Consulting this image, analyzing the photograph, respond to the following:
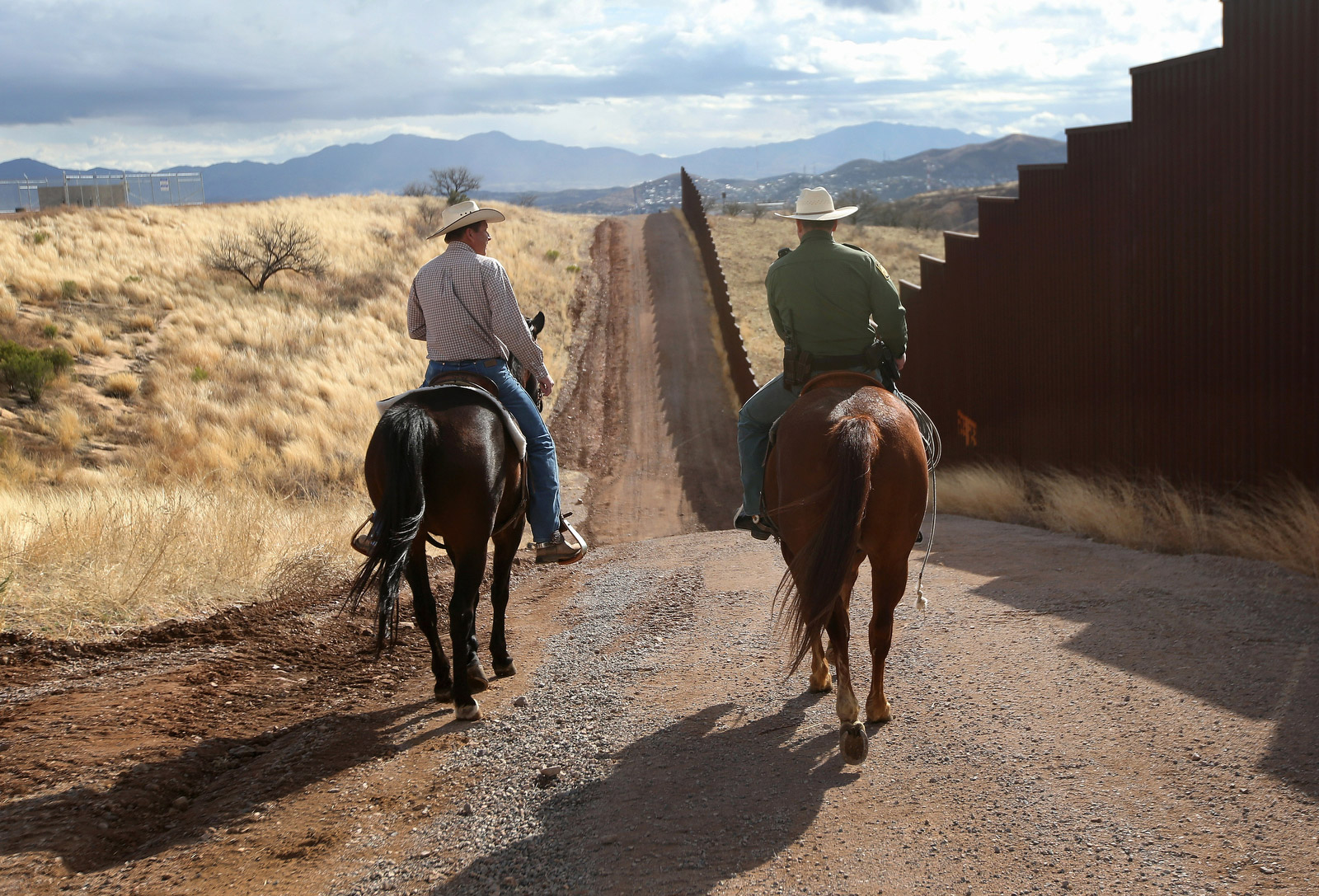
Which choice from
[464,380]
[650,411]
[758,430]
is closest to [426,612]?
[464,380]

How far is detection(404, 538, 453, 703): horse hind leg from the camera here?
5246 millimetres

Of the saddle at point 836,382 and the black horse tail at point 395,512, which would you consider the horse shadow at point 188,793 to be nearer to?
the black horse tail at point 395,512

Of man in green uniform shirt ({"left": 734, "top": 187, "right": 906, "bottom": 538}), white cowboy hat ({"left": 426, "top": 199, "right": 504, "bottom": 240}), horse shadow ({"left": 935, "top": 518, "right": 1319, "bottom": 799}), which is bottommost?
horse shadow ({"left": 935, "top": 518, "right": 1319, "bottom": 799})

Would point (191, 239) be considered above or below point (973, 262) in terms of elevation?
above

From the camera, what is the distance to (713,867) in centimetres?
348

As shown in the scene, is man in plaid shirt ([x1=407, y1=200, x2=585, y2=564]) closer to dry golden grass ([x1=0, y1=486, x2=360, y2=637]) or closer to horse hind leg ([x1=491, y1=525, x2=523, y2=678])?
horse hind leg ([x1=491, y1=525, x2=523, y2=678])

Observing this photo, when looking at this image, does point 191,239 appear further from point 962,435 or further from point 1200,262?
point 1200,262

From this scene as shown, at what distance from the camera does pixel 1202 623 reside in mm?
5855

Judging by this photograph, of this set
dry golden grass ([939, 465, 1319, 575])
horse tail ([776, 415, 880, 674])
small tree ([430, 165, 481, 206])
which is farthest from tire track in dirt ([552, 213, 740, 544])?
small tree ([430, 165, 481, 206])

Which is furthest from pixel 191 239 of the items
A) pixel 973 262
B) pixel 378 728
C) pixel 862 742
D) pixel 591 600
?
pixel 862 742

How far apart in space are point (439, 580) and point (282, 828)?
484cm

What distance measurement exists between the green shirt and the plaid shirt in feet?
5.53

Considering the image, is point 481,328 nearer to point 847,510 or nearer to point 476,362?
point 476,362

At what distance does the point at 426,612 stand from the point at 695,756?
1862 mm
